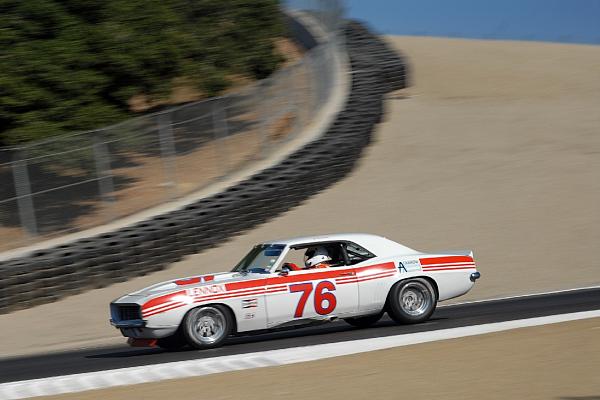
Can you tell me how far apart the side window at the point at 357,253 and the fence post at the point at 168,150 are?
9.13 m

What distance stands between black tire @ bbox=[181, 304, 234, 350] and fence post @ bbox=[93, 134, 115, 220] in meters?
8.72

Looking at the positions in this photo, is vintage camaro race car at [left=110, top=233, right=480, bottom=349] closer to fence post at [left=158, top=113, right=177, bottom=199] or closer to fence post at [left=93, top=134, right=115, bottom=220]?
fence post at [left=93, top=134, right=115, bottom=220]

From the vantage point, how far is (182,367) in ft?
32.0

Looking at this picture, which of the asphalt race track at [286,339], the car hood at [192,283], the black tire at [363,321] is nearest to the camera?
the asphalt race track at [286,339]

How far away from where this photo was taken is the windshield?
1213cm

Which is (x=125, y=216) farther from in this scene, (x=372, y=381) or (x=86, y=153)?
(x=372, y=381)

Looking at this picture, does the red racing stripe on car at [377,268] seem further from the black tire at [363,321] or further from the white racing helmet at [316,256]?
the black tire at [363,321]

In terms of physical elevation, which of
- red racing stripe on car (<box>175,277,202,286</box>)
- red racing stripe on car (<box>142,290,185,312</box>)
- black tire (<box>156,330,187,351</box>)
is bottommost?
black tire (<box>156,330,187,351</box>)

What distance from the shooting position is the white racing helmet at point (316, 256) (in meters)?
12.4

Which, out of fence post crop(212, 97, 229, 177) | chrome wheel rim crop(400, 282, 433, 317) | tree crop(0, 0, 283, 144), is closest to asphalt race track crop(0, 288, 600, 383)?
chrome wheel rim crop(400, 282, 433, 317)

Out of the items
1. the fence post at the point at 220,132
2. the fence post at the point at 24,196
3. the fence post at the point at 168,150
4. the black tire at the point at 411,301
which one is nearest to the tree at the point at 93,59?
the fence post at the point at 168,150

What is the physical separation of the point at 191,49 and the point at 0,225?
7948 mm

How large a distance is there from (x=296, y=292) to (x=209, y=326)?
1.15m

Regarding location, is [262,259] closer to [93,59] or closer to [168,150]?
[168,150]
